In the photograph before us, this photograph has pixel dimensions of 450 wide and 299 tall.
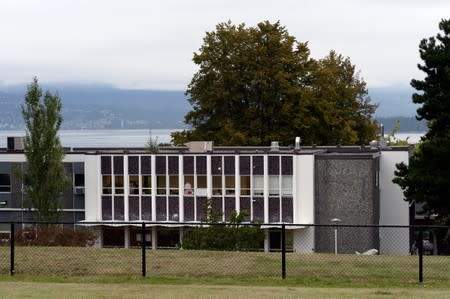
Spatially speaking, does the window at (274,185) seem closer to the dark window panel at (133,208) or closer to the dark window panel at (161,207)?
the dark window panel at (161,207)

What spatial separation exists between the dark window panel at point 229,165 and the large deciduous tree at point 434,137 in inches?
489

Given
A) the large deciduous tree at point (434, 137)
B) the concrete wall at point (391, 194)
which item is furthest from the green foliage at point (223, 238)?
the concrete wall at point (391, 194)

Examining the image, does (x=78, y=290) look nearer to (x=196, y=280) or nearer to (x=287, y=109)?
(x=196, y=280)

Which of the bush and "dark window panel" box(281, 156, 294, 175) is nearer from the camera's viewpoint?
the bush

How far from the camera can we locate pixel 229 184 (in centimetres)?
6100

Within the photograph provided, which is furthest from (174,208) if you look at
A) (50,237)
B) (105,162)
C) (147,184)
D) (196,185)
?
(50,237)

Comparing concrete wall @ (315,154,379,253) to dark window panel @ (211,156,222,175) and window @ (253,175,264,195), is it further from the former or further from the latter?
dark window panel @ (211,156,222,175)

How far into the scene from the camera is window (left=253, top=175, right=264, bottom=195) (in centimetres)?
6066

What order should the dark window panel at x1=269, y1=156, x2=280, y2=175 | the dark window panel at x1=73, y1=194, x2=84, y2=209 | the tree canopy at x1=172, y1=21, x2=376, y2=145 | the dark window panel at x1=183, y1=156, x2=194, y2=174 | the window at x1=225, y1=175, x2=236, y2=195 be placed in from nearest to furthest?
the dark window panel at x1=269, y1=156, x2=280, y2=175 → the window at x1=225, y1=175, x2=236, y2=195 → the dark window panel at x1=183, y1=156, x2=194, y2=174 → the dark window panel at x1=73, y1=194, x2=84, y2=209 → the tree canopy at x1=172, y1=21, x2=376, y2=145

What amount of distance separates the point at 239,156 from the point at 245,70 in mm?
15408

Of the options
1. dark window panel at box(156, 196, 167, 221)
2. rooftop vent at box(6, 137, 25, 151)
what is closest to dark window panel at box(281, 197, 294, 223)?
dark window panel at box(156, 196, 167, 221)

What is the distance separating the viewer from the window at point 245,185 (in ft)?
200

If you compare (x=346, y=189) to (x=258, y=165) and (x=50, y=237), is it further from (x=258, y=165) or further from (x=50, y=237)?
(x=50, y=237)

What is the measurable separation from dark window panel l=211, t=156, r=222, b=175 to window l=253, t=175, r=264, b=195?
6.58ft
